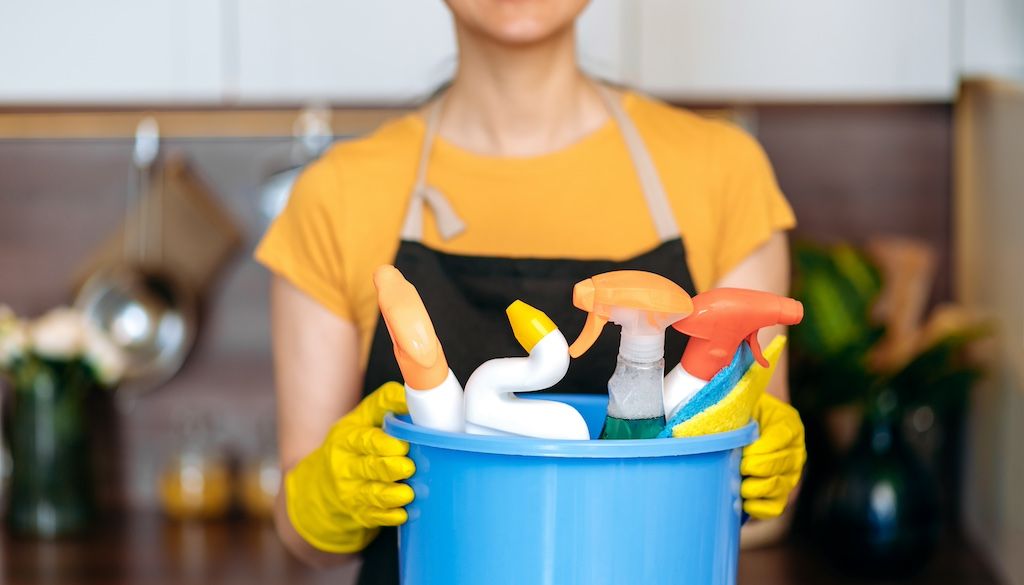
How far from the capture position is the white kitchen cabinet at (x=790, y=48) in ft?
5.64

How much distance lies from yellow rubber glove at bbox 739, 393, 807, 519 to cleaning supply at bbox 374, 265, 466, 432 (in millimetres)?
182

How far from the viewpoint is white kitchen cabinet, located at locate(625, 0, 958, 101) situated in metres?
1.72

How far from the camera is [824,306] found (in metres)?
1.72

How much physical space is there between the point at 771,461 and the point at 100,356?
1419 mm

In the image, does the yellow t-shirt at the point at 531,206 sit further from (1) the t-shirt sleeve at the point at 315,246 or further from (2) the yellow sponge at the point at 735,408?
(2) the yellow sponge at the point at 735,408

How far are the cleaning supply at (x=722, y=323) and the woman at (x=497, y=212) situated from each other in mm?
308

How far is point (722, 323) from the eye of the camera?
0.66 meters

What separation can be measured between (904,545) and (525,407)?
1.16 meters

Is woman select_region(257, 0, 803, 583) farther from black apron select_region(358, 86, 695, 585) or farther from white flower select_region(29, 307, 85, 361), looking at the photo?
white flower select_region(29, 307, 85, 361)

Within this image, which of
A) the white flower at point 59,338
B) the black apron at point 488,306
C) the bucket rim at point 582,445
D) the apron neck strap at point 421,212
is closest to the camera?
the bucket rim at point 582,445

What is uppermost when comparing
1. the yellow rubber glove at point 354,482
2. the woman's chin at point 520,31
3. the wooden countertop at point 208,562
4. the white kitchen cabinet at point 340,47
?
the white kitchen cabinet at point 340,47

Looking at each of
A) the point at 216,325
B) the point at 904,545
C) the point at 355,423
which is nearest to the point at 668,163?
the point at 355,423

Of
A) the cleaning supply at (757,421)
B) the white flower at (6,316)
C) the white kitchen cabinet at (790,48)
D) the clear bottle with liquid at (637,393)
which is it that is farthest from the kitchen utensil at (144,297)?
the clear bottle with liquid at (637,393)

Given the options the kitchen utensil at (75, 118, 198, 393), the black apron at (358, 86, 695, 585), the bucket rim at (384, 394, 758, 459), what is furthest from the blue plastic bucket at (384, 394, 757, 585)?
the kitchen utensil at (75, 118, 198, 393)
